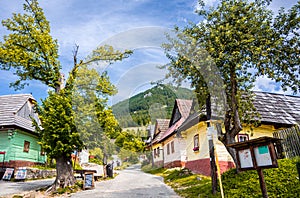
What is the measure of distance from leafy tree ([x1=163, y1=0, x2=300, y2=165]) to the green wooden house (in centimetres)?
1112

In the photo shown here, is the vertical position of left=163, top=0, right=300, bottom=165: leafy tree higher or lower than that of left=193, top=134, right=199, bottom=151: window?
higher

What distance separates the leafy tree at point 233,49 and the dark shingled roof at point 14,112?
44.2 ft

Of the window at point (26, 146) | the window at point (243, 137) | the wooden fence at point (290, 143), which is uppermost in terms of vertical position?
the window at point (26, 146)

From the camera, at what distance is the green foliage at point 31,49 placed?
34.9 ft

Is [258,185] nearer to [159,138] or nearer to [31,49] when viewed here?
[31,49]

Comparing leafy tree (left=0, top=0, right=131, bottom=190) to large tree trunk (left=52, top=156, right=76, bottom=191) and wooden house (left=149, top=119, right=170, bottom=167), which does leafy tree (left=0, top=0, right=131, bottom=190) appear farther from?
wooden house (left=149, top=119, right=170, bottom=167)

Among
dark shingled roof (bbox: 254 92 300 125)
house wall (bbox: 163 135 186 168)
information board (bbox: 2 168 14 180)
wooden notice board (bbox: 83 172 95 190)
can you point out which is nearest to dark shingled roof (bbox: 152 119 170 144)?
house wall (bbox: 163 135 186 168)

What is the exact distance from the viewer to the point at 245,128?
11766 millimetres

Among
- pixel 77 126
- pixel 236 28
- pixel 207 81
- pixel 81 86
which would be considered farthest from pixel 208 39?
pixel 81 86

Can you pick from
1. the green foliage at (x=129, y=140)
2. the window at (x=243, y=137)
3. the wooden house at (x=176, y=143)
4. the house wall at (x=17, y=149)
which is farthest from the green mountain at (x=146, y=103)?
the house wall at (x=17, y=149)

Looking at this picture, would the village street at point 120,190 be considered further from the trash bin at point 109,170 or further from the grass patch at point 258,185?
the trash bin at point 109,170

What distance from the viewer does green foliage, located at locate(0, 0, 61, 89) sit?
419 inches

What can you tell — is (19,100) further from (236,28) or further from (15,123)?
(236,28)

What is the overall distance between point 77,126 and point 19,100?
11424 mm
